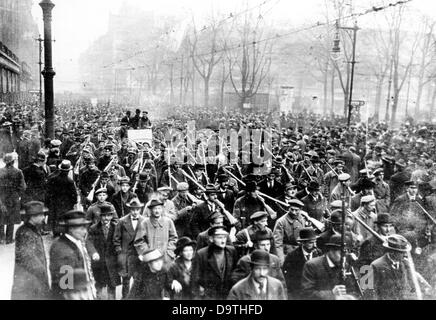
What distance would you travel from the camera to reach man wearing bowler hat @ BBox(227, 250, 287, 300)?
4367 mm

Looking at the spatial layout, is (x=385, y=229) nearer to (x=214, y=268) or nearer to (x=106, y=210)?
(x=214, y=268)

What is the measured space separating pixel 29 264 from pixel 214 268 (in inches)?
77.8

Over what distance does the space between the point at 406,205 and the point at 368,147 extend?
22.8ft

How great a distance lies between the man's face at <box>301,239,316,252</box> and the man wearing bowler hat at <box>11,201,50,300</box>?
294 cm

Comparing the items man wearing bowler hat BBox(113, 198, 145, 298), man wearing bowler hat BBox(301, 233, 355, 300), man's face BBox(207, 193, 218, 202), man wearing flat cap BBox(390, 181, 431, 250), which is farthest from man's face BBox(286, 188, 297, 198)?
man wearing bowler hat BBox(113, 198, 145, 298)

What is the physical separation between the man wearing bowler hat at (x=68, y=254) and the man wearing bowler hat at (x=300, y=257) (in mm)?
2310

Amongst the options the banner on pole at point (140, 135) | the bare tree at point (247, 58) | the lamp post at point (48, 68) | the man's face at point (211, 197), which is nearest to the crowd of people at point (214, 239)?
the man's face at point (211, 197)

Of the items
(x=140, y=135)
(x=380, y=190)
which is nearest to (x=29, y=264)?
(x=380, y=190)

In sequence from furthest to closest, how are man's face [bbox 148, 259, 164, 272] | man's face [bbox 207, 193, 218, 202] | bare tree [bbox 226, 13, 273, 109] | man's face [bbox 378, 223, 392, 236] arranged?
bare tree [bbox 226, 13, 273, 109], man's face [bbox 207, 193, 218, 202], man's face [bbox 378, 223, 392, 236], man's face [bbox 148, 259, 164, 272]

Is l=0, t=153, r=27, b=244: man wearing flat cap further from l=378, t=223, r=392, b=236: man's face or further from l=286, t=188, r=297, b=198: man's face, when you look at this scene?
l=378, t=223, r=392, b=236: man's face

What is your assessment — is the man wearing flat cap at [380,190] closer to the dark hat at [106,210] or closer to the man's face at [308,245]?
the man's face at [308,245]

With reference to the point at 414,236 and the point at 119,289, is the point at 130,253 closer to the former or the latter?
the point at 119,289

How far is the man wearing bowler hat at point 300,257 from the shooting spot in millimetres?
5117

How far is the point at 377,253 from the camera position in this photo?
559 cm
